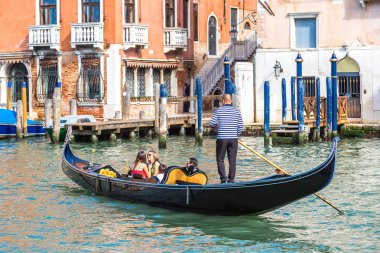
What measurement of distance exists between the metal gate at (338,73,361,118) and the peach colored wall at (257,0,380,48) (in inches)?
28.2

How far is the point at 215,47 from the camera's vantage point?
2695 cm

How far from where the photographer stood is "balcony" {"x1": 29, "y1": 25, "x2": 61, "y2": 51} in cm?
2345

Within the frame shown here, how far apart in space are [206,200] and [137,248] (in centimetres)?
136

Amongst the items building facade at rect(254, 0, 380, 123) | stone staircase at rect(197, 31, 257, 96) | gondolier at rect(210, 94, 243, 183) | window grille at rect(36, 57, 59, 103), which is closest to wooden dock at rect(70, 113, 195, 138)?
building facade at rect(254, 0, 380, 123)

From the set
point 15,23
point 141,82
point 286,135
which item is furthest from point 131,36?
point 286,135

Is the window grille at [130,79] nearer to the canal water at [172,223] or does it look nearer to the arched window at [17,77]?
the arched window at [17,77]

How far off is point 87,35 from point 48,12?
1.44m

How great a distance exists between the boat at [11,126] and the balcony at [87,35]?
254 cm

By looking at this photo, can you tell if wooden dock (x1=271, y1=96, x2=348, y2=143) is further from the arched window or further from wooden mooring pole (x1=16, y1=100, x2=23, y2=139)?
the arched window

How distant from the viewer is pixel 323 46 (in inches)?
831

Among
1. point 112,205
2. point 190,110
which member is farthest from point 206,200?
point 190,110

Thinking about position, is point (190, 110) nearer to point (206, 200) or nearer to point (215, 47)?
point (215, 47)

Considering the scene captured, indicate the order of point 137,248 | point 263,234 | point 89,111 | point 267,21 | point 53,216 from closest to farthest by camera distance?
point 137,248, point 263,234, point 53,216, point 267,21, point 89,111

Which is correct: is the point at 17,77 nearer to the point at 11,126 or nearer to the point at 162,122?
the point at 11,126
